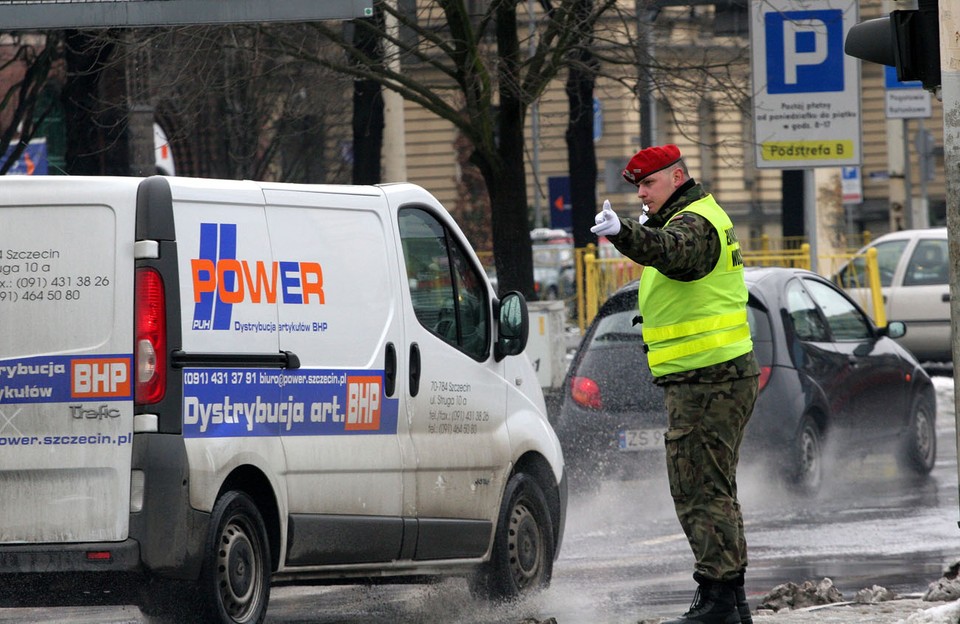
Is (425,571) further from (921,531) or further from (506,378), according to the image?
(921,531)

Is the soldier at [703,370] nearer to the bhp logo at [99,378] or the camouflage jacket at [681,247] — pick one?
the camouflage jacket at [681,247]

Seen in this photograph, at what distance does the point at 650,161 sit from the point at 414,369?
1.65m

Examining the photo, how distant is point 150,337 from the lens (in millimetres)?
6641

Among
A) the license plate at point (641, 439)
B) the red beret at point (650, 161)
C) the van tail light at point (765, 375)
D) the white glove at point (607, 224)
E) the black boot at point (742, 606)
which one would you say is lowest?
the black boot at point (742, 606)

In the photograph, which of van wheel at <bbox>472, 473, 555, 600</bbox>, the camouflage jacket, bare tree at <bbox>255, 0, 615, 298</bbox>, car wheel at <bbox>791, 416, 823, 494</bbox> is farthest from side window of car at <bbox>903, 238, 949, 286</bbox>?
the camouflage jacket

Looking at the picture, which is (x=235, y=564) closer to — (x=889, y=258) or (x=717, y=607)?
(x=717, y=607)

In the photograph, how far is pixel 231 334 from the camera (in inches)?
273

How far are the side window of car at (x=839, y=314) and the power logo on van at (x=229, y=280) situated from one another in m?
6.97

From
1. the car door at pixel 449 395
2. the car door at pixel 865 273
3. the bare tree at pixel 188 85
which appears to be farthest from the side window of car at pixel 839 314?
the car door at pixel 865 273

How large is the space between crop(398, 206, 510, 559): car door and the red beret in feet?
4.94

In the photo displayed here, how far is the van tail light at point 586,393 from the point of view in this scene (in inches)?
507

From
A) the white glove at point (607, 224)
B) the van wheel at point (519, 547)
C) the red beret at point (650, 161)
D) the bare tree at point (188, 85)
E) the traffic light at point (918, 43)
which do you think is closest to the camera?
the white glove at point (607, 224)

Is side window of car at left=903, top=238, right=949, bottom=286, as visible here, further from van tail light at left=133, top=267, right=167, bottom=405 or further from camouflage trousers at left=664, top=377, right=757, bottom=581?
van tail light at left=133, top=267, right=167, bottom=405

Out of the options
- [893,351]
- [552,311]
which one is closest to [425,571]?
[893,351]
